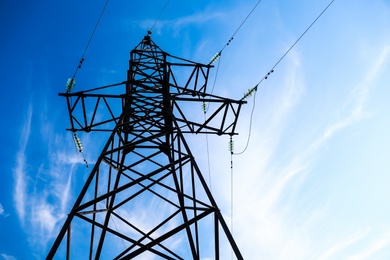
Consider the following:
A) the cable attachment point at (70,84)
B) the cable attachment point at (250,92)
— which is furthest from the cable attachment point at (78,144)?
the cable attachment point at (250,92)

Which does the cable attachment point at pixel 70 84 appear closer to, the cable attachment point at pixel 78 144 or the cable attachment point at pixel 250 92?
the cable attachment point at pixel 78 144

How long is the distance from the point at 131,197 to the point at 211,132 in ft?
10.2

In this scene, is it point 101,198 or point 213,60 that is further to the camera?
point 213,60

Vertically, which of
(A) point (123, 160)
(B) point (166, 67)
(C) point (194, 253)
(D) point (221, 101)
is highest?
(B) point (166, 67)

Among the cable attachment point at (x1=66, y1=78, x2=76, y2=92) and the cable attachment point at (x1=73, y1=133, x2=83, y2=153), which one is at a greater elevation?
the cable attachment point at (x1=66, y1=78, x2=76, y2=92)

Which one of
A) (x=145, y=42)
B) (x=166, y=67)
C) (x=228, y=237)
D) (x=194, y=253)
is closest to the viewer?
(x=228, y=237)

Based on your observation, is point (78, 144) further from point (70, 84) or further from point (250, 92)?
point (250, 92)

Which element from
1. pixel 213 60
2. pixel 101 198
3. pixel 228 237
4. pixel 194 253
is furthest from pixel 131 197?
pixel 213 60

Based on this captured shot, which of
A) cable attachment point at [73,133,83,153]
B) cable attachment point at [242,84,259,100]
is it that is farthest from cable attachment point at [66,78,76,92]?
cable attachment point at [242,84,259,100]

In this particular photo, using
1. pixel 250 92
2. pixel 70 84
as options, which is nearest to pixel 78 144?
pixel 70 84

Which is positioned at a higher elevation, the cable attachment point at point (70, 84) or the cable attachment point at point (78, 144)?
the cable attachment point at point (70, 84)

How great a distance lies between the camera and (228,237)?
15.2 ft

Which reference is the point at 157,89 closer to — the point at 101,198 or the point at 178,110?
the point at 178,110

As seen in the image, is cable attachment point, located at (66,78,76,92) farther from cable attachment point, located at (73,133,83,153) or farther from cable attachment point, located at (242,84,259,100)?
cable attachment point, located at (242,84,259,100)
